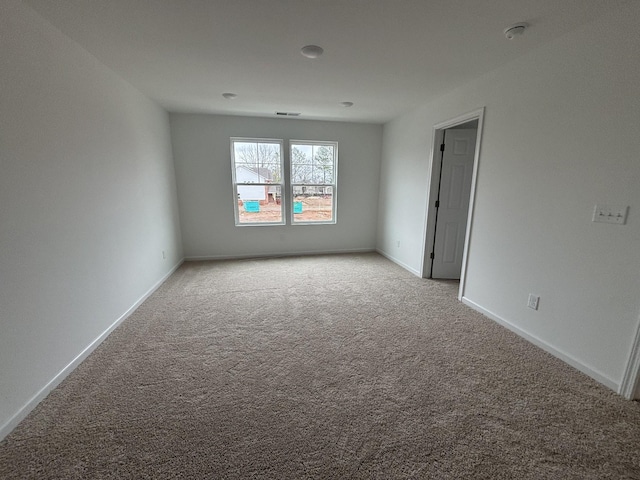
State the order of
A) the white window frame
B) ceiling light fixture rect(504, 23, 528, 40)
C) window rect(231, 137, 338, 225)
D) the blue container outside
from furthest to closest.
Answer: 1. the blue container outside
2. window rect(231, 137, 338, 225)
3. the white window frame
4. ceiling light fixture rect(504, 23, 528, 40)

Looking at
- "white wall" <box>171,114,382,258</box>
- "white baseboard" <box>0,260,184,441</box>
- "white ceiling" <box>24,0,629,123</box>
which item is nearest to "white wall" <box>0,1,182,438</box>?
"white baseboard" <box>0,260,184,441</box>

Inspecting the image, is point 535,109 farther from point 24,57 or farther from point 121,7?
point 24,57

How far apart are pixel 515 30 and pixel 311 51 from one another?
4.71 feet

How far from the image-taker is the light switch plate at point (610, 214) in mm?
1643

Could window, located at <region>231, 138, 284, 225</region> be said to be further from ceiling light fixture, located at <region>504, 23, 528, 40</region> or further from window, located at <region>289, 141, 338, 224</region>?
ceiling light fixture, located at <region>504, 23, 528, 40</region>

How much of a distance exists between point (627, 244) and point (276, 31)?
2.68 meters

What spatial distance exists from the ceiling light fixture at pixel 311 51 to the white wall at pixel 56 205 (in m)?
1.71

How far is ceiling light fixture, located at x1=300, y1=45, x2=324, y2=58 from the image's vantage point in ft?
6.81

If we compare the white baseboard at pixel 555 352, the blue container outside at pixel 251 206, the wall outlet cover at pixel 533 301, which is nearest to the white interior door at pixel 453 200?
the white baseboard at pixel 555 352

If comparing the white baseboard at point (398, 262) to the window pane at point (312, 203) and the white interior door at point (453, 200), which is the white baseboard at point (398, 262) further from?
the window pane at point (312, 203)

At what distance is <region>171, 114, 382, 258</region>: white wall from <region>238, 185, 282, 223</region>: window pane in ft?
0.53

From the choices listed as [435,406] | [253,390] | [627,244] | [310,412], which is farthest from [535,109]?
[253,390]

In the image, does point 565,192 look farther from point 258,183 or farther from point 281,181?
point 258,183

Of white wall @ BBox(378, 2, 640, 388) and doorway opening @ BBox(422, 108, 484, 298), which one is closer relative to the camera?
white wall @ BBox(378, 2, 640, 388)
